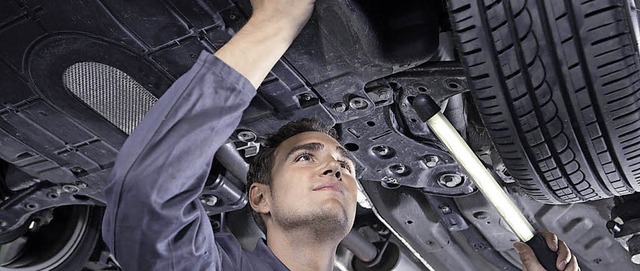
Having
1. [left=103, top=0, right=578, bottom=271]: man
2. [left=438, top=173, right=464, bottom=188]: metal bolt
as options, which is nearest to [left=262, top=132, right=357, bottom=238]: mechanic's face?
[left=103, top=0, right=578, bottom=271]: man

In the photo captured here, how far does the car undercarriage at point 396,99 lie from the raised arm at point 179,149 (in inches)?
10.1

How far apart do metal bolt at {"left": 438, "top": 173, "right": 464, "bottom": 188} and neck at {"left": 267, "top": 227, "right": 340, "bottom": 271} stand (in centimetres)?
50

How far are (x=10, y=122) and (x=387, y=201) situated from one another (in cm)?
119

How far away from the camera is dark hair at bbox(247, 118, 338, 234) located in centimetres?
219

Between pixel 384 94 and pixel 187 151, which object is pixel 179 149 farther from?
pixel 384 94

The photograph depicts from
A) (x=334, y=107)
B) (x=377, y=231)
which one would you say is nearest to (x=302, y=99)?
(x=334, y=107)

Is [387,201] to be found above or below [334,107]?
below

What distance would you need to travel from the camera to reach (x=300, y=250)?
2094 mm

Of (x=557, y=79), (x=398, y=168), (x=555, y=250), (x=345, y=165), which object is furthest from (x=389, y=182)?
(x=557, y=79)

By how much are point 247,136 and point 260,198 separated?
17 centimetres

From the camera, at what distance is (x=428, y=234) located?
289cm

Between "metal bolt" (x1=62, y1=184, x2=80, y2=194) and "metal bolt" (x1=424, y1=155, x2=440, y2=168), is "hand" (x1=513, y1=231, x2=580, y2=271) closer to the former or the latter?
"metal bolt" (x1=424, y1=155, x2=440, y2=168)

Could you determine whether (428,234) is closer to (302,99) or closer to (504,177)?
(504,177)

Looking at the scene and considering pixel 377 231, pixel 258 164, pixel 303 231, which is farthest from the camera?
pixel 377 231
